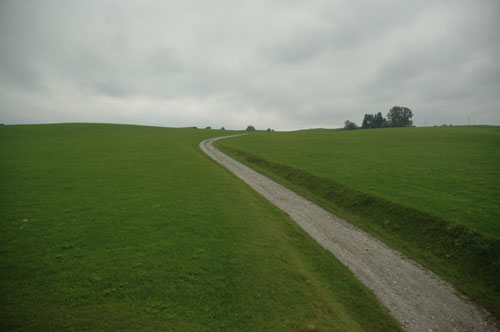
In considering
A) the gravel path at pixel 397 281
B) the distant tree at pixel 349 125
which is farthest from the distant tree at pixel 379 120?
the gravel path at pixel 397 281

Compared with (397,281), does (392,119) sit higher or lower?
higher

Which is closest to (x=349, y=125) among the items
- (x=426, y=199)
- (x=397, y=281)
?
(x=426, y=199)

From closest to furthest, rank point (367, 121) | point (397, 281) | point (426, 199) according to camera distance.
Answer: point (397, 281), point (426, 199), point (367, 121)

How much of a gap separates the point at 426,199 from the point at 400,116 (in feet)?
603

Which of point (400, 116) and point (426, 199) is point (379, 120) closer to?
point (400, 116)

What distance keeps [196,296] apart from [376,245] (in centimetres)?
1159

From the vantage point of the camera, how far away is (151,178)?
80.0ft

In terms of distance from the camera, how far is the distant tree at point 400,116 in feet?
552

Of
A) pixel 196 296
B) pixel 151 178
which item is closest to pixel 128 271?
pixel 196 296

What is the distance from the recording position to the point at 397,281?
11328mm

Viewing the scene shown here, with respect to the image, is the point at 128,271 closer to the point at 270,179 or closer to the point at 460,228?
the point at 460,228

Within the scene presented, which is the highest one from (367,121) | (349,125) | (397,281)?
(367,121)

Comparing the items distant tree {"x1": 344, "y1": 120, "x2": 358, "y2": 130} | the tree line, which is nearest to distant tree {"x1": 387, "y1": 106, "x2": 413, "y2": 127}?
the tree line

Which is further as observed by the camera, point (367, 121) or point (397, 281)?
point (367, 121)
